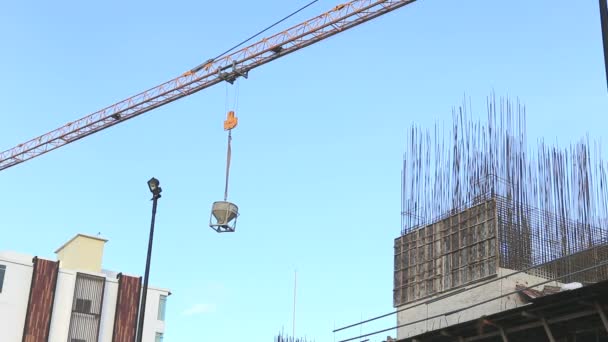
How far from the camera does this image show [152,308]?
53562 mm

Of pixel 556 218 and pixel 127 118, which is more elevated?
pixel 127 118

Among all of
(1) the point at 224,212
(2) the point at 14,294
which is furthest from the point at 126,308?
(1) the point at 224,212

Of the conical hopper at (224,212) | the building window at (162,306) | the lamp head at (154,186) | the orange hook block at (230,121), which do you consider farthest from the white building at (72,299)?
the lamp head at (154,186)

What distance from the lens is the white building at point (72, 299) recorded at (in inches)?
1880

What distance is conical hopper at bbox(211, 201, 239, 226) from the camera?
77.6ft

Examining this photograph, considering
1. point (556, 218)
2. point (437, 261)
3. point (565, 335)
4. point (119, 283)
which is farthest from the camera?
point (119, 283)

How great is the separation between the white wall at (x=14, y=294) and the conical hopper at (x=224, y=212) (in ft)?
93.0

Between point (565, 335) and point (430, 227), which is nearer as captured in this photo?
point (565, 335)

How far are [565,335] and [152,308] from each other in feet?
124

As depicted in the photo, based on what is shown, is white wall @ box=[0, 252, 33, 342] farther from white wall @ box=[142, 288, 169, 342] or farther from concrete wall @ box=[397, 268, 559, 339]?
concrete wall @ box=[397, 268, 559, 339]

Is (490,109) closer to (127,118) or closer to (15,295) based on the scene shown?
(15,295)

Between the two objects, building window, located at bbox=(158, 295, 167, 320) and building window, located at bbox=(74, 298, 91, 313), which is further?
building window, located at bbox=(158, 295, 167, 320)

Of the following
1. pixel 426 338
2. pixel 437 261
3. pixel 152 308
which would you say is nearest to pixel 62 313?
pixel 152 308

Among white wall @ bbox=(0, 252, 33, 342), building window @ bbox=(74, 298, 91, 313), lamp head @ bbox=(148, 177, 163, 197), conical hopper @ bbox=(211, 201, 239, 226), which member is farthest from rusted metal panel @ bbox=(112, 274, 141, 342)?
lamp head @ bbox=(148, 177, 163, 197)
